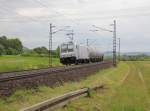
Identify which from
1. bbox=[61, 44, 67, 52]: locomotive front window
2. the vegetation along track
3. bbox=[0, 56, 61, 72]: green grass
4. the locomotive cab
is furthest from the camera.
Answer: bbox=[61, 44, 67, 52]: locomotive front window

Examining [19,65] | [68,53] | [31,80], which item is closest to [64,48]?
[68,53]

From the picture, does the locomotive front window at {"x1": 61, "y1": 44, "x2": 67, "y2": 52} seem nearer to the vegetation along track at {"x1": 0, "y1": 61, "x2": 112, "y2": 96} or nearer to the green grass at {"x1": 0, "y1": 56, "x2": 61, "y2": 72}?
the green grass at {"x1": 0, "y1": 56, "x2": 61, "y2": 72}

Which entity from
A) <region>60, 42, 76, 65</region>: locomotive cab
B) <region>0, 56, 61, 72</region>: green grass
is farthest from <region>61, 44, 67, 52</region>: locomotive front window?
<region>0, 56, 61, 72</region>: green grass

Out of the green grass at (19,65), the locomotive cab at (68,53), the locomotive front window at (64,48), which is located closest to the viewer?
the green grass at (19,65)

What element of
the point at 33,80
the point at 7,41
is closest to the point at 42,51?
the point at 7,41

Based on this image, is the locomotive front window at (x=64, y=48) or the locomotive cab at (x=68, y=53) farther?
the locomotive front window at (x=64, y=48)

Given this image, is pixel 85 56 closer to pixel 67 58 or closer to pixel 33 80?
pixel 67 58

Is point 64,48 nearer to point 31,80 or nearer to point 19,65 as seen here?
point 19,65

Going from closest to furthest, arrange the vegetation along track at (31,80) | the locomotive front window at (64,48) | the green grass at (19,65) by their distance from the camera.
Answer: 1. the vegetation along track at (31,80)
2. the green grass at (19,65)
3. the locomotive front window at (64,48)

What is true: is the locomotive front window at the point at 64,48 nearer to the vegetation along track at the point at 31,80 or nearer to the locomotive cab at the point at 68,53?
the locomotive cab at the point at 68,53

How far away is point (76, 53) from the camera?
5303cm

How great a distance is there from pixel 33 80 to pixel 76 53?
3258 centimetres

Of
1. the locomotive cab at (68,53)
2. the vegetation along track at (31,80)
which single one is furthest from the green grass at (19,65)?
the vegetation along track at (31,80)

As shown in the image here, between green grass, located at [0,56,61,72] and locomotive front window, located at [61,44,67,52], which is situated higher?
locomotive front window, located at [61,44,67,52]
